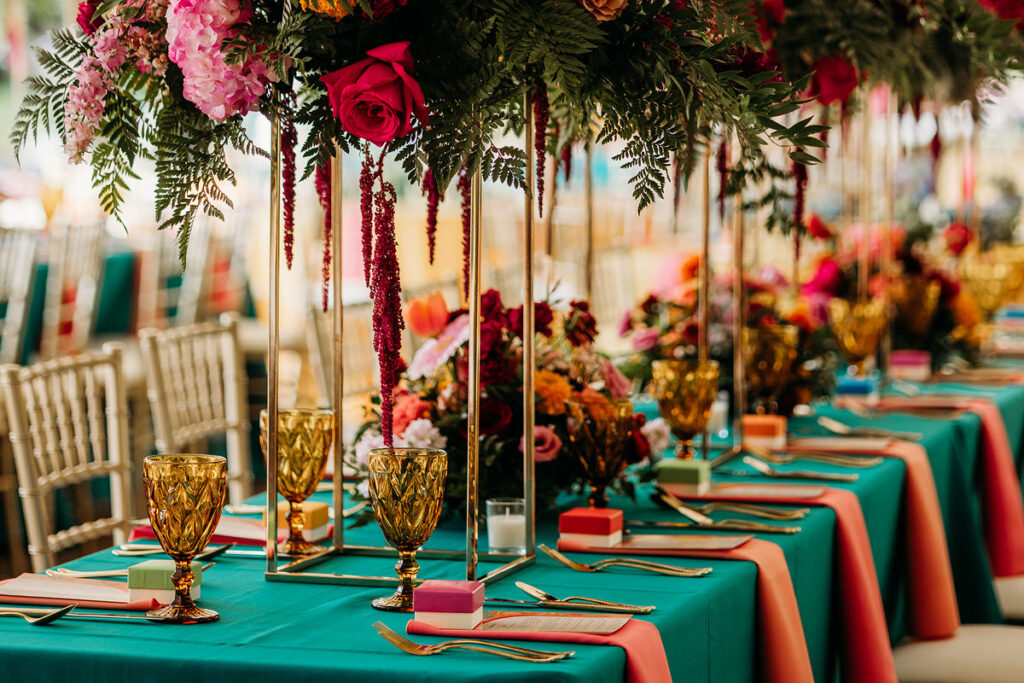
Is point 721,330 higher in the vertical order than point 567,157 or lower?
lower

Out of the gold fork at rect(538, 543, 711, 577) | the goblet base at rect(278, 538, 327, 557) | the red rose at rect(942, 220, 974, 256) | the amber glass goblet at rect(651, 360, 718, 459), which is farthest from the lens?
the red rose at rect(942, 220, 974, 256)

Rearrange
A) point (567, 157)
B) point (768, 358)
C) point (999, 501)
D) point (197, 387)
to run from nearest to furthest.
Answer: point (567, 157) < point (768, 358) < point (999, 501) < point (197, 387)

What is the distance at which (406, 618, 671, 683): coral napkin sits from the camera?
1268 millimetres

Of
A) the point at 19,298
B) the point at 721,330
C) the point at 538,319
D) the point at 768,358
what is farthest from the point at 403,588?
the point at 19,298

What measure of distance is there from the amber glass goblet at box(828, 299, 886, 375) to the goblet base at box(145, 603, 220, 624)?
7.14ft

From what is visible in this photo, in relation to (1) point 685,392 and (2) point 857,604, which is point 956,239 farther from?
(2) point 857,604

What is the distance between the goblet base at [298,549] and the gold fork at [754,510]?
59cm

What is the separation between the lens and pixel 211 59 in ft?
4.47

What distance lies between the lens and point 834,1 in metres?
2.16

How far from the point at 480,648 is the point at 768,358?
5.32 ft

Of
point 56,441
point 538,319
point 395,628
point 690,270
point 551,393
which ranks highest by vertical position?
point 690,270

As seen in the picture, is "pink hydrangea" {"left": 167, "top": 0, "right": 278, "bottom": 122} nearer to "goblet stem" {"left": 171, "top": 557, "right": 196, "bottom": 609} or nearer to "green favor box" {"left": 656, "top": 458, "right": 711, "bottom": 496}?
"goblet stem" {"left": 171, "top": 557, "right": 196, "bottom": 609}

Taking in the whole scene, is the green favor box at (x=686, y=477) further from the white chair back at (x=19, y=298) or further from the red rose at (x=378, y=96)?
the white chair back at (x=19, y=298)

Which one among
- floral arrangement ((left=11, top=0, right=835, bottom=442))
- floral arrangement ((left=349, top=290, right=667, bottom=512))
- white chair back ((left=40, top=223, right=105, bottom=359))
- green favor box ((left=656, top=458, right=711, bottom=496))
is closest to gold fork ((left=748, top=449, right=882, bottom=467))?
green favor box ((left=656, top=458, right=711, bottom=496))
